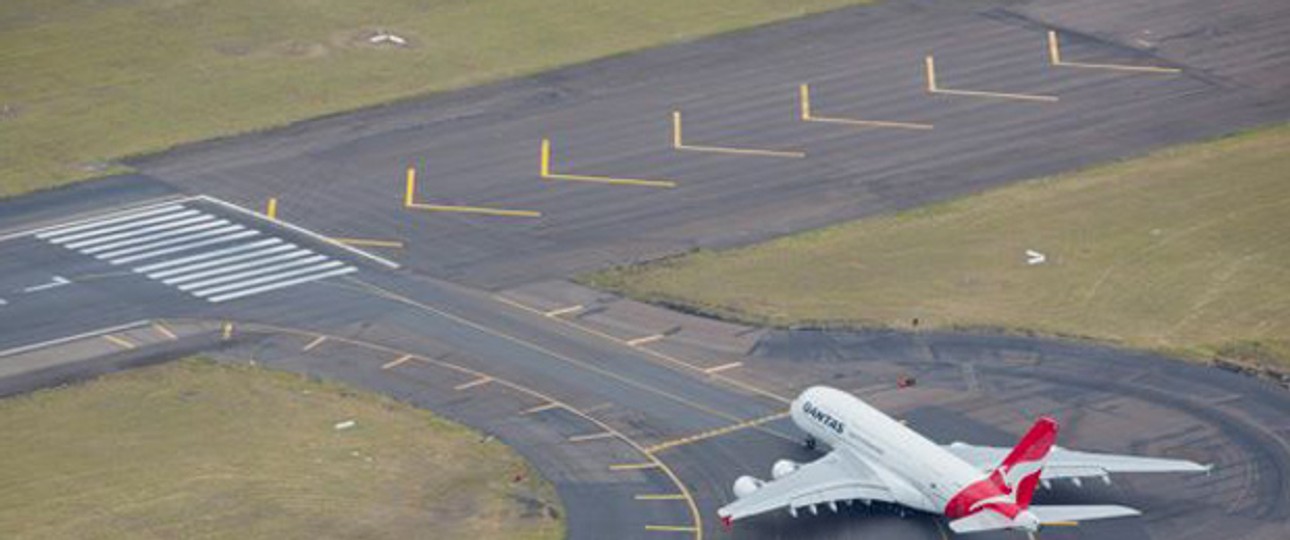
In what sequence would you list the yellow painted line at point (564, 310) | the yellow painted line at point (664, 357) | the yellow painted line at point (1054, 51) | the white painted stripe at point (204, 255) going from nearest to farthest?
the yellow painted line at point (664, 357) → the yellow painted line at point (564, 310) → the white painted stripe at point (204, 255) → the yellow painted line at point (1054, 51)

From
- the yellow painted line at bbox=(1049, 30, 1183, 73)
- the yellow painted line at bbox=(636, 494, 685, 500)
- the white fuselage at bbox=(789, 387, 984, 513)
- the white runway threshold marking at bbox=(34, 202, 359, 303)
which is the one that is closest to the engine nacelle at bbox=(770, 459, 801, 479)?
the white fuselage at bbox=(789, 387, 984, 513)

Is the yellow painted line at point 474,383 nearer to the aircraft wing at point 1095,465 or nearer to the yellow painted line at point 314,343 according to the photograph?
the yellow painted line at point 314,343

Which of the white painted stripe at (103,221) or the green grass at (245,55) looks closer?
the white painted stripe at (103,221)

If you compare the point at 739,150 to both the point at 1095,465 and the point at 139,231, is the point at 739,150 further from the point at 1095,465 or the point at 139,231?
the point at 1095,465

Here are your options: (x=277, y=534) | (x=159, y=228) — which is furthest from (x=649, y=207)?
(x=277, y=534)

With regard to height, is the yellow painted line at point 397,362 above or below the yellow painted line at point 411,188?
below

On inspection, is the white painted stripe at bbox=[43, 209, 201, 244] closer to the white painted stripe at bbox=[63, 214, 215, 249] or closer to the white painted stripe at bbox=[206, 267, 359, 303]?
the white painted stripe at bbox=[63, 214, 215, 249]

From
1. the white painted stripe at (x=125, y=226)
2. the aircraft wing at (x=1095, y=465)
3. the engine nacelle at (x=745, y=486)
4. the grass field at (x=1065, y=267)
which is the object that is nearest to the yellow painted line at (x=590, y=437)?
the engine nacelle at (x=745, y=486)
